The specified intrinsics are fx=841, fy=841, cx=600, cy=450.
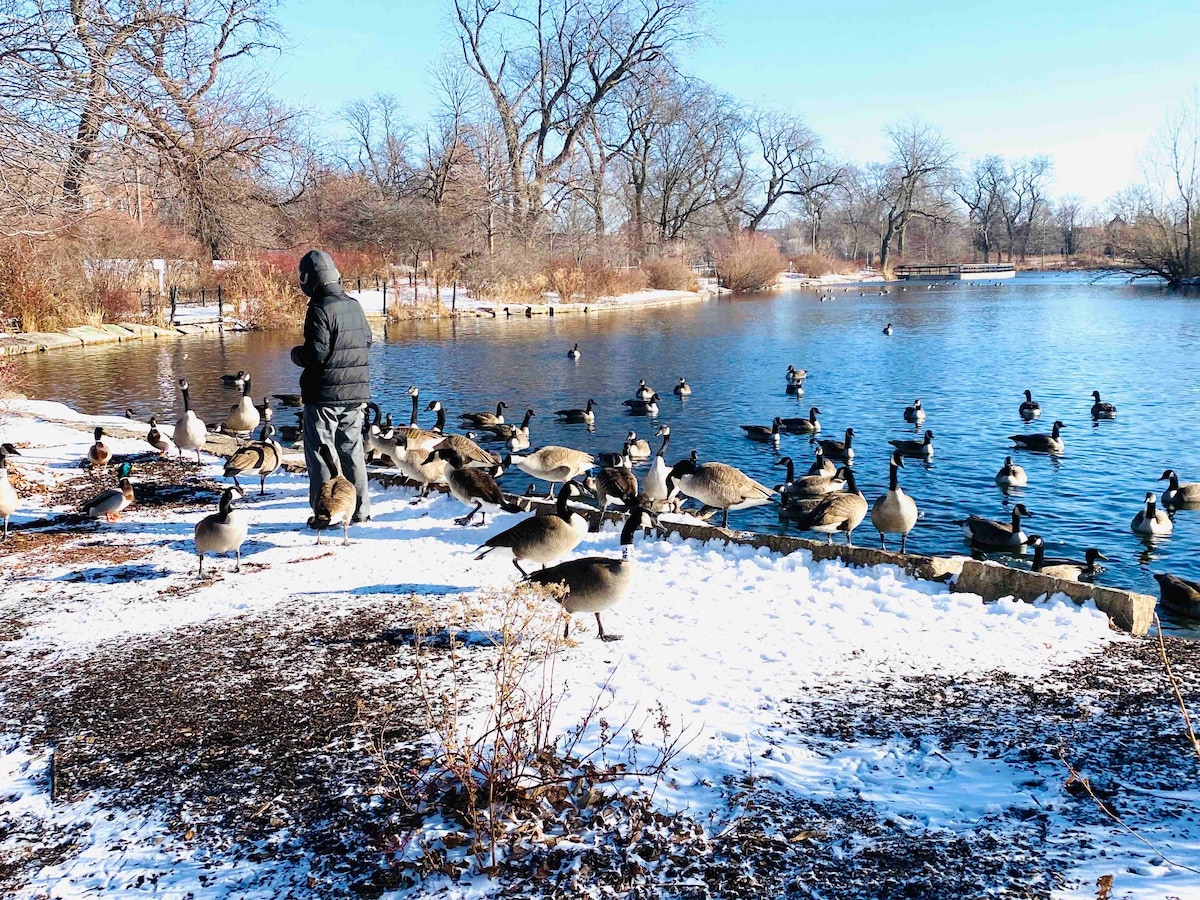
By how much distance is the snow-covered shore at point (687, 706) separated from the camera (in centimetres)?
361

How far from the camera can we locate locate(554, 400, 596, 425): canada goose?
19.5 m

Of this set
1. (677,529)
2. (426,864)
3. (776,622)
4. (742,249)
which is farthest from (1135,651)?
(742,249)

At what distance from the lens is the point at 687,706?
5023 millimetres

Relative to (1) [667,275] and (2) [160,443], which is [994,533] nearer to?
(2) [160,443]

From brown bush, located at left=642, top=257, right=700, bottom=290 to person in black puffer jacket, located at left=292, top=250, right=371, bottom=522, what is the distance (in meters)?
53.7

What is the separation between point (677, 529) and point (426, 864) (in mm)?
5484

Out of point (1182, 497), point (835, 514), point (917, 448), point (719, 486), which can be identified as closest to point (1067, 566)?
point (835, 514)

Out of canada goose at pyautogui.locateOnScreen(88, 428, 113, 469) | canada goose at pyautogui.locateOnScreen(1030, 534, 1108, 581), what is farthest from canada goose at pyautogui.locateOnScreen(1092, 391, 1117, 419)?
canada goose at pyautogui.locateOnScreen(88, 428, 113, 469)

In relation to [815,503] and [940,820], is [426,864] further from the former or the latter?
[815,503]

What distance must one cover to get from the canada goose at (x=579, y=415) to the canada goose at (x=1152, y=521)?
11.0 m

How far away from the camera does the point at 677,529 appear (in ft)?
28.6

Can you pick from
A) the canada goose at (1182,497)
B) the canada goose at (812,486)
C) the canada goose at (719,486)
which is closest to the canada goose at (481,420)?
the canada goose at (812,486)

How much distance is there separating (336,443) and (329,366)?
2.95 ft

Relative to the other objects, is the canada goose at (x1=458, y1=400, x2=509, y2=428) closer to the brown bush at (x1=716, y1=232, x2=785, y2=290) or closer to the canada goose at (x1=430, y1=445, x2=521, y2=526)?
the canada goose at (x1=430, y1=445, x2=521, y2=526)
